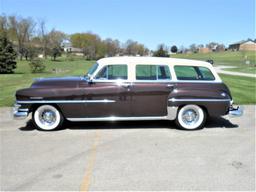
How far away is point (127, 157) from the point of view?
17.7ft

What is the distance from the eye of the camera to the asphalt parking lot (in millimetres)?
4352

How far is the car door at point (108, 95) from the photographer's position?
719 centimetres

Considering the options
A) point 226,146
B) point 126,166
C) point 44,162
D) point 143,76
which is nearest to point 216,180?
point 126,166

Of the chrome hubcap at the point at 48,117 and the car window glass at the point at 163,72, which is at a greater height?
the car window glass at the point at 163,72

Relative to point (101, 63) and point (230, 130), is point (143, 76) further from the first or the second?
point (230, 130)

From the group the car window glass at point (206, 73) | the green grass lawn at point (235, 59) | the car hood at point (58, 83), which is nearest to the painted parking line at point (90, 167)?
the car hood at point (58, 83)

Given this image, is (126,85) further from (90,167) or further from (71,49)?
(71,49)

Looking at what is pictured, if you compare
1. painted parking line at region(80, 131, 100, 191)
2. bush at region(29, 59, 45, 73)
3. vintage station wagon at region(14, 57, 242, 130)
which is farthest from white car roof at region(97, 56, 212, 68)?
bush at region(29, 59, 45, 73)

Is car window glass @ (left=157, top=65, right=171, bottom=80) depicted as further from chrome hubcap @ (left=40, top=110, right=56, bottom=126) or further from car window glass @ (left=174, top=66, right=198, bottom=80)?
chrome hubcap @ (left=40, top=110, right=56, bottom=126)

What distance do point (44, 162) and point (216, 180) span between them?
2.81 metres

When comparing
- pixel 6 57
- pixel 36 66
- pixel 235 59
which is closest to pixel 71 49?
pixel 235 59

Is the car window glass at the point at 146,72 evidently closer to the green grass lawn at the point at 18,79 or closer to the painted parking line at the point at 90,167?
the painted parking line at the point at 90,167

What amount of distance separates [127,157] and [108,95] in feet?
7.11

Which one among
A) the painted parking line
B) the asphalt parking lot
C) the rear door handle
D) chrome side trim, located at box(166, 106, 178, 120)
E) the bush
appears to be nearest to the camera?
the painted parking line
